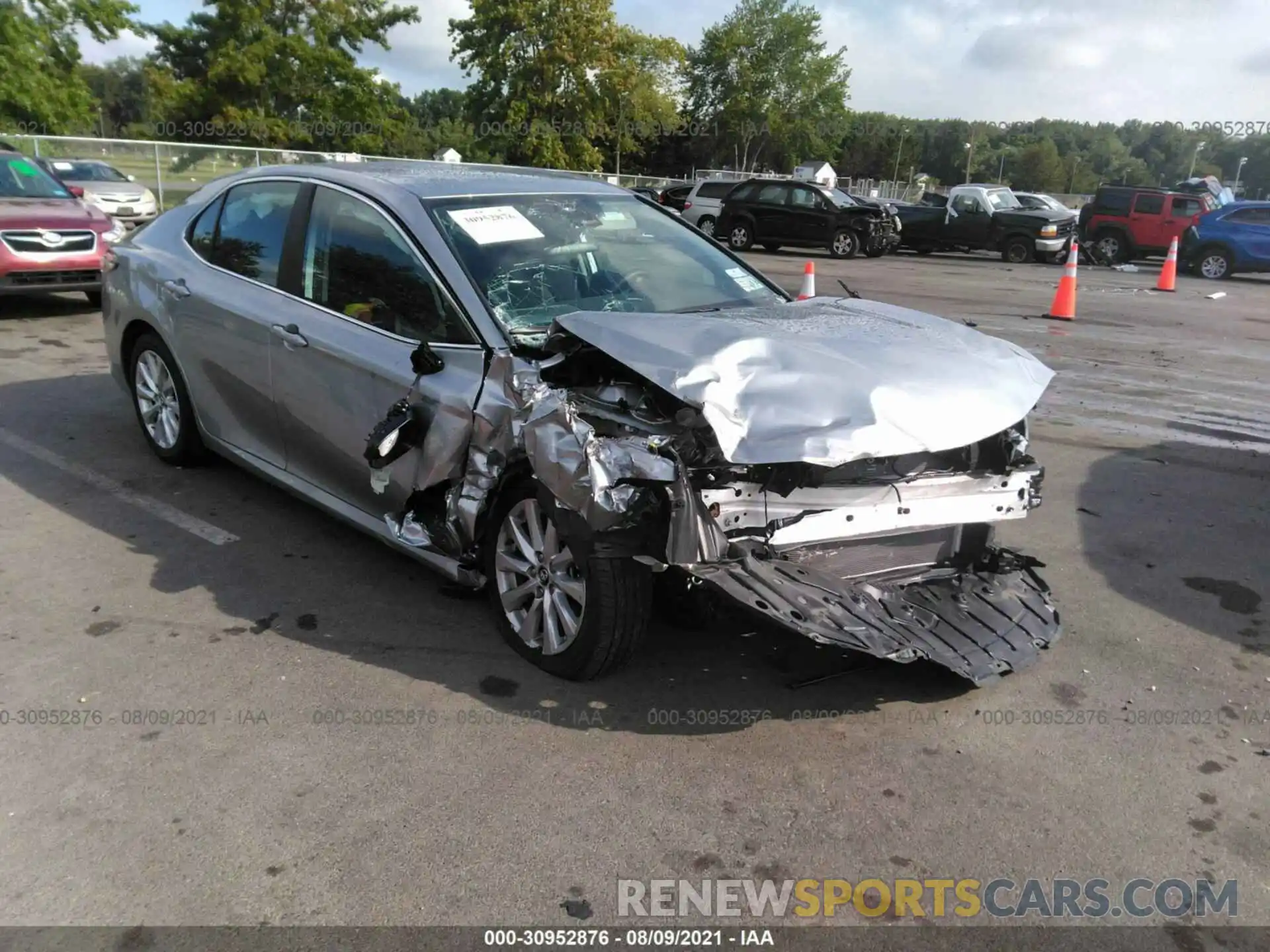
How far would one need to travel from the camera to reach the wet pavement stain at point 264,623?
4.03 m

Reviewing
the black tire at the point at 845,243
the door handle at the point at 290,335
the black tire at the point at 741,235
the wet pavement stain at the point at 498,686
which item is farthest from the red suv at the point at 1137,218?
the wet pavement stain at the point at 498,686

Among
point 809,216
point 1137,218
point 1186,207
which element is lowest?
point 809,216

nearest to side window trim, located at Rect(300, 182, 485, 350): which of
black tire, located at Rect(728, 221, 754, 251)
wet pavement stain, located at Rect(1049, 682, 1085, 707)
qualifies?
wet pavement stain, located at Rect(1049, 682, 1085, 707)

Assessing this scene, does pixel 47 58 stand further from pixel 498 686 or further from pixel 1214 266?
pixel 498 686

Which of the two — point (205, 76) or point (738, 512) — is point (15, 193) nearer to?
point (738, 512)

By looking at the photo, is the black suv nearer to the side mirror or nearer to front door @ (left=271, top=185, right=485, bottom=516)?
front door @ (left=271, top=185, right=485, bottom=516)

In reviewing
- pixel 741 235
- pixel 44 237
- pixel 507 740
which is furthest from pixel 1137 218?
pixel 507 740

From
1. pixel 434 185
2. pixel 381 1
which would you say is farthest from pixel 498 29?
pixel 434 185

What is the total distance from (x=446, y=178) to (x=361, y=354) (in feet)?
3.29

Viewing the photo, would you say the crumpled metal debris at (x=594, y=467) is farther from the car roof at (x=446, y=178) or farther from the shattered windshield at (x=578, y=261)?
the car roof at (x=446, y=178)

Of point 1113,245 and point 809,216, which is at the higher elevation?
point 809,216

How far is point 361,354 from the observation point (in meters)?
4.12

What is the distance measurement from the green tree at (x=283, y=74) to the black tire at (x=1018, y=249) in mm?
33932

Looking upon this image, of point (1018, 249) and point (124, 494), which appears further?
point (1018, 249)
